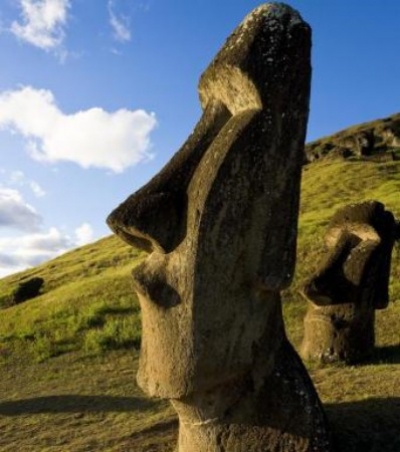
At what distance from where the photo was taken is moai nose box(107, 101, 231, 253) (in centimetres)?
592

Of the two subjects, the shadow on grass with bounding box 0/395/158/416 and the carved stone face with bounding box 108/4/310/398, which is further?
the shadow on grass with bounding box 0/395/158/416

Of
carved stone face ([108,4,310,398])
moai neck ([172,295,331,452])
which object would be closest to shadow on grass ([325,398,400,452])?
moai neck ([172,295,331,452])

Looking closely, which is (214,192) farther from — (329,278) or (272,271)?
(329,278)

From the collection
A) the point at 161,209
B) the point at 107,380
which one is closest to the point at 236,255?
the point at 161,209

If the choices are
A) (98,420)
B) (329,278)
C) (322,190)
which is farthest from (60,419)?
(322,190)

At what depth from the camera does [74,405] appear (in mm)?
13359

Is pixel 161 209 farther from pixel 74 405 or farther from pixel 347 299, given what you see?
pixel 74 405

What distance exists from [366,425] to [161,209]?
324 cm

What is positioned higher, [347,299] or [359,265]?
[359,265]

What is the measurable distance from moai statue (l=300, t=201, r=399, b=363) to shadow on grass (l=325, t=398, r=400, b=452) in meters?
4.51

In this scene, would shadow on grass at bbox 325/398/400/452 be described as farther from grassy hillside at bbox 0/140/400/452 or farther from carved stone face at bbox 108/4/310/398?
carved stone face at bbox 108/4/310/398

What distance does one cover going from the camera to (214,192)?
227 inches

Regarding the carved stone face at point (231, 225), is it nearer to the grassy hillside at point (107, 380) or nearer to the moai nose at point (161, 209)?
the moai nose at point (161, 209)

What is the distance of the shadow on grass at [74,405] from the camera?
12711mm
